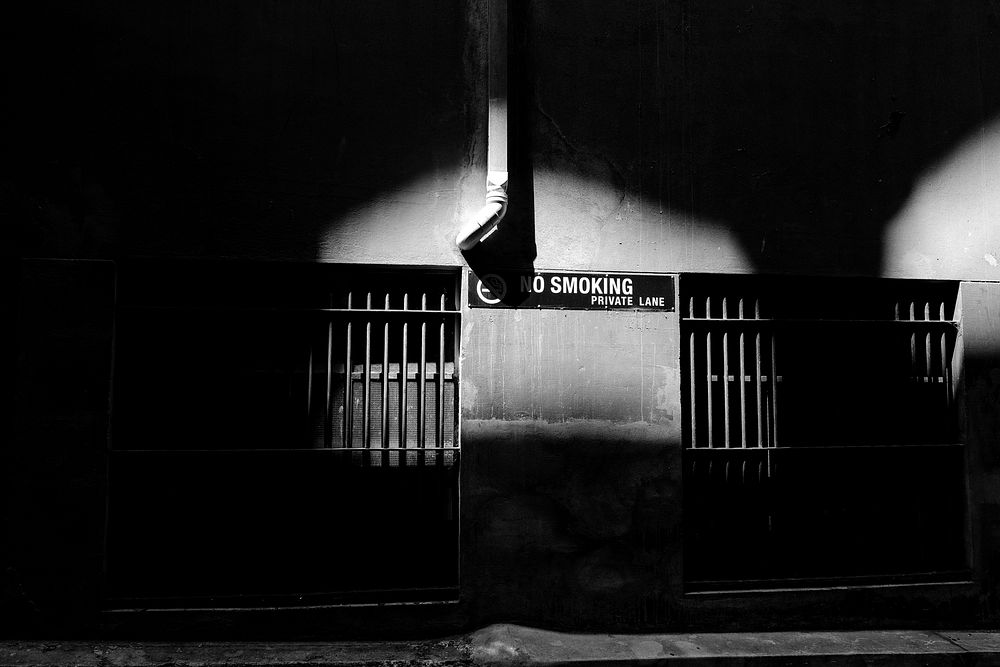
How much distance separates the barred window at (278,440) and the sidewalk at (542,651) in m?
0.33

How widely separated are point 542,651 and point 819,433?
8.67 ft

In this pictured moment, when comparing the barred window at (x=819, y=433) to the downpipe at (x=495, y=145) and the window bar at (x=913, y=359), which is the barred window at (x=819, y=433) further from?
the downpipe at (x=495, y=145)

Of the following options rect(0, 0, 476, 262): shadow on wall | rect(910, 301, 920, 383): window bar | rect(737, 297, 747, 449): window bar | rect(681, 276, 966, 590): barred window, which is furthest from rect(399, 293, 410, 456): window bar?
rect(910, 301, 920, 383): window bar

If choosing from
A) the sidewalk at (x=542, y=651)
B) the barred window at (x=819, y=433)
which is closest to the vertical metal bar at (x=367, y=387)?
the sidewalk at (x=542, y=651)

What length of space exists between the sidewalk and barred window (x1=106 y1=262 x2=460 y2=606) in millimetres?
335

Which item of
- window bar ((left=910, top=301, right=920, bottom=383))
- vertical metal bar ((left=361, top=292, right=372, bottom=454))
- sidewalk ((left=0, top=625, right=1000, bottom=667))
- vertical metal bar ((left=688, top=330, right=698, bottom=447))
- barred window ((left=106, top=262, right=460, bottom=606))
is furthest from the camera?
window bar ((left=910, top=301, right=920, bottom=383))

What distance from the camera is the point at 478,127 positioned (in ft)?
16.9

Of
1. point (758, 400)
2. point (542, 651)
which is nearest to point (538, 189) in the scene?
point (758, 400)

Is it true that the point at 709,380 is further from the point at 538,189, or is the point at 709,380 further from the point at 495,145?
the point at 495,145

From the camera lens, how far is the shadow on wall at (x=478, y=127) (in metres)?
4.84

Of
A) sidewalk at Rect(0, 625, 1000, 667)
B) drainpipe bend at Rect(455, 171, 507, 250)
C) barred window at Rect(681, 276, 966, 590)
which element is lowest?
sidewalk at Rect(0, 625, 1000, 667)

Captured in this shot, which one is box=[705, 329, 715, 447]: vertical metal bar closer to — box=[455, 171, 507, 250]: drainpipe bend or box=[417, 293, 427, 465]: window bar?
box=[455, 171, 507, 250]: drainpipe bend

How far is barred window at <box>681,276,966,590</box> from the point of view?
17.2 feet

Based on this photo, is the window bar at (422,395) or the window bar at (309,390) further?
the window bar at (422,395)
